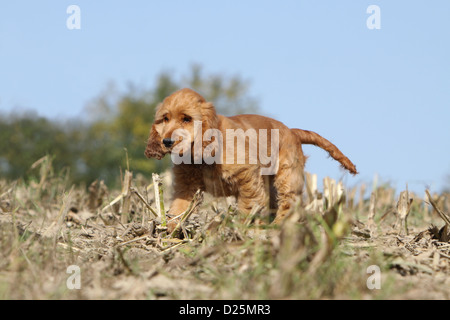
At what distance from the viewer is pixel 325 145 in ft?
22.4

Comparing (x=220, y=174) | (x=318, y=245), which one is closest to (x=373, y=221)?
(x=220, y=174)

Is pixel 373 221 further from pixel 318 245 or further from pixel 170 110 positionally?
pixel 318 245

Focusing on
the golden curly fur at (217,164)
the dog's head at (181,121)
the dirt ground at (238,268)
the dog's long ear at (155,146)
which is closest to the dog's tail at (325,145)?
the golden curly fur at (217,164)

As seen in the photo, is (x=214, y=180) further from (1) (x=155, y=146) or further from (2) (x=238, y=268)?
(2) (x=238, y=268)

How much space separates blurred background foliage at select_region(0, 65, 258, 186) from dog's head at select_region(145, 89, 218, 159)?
6.13 metres

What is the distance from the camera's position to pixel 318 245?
307 centimetres

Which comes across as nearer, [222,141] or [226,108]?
[222,141]

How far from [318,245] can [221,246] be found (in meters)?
0.62

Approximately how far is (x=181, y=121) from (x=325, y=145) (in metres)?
2.21

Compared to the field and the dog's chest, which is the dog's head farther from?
the field

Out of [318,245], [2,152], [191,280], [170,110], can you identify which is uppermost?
[170,110]

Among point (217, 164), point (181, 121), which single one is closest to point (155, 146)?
point (181, 121)

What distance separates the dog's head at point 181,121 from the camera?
5363mm

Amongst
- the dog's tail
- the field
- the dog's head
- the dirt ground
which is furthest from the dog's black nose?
the dog's tail
